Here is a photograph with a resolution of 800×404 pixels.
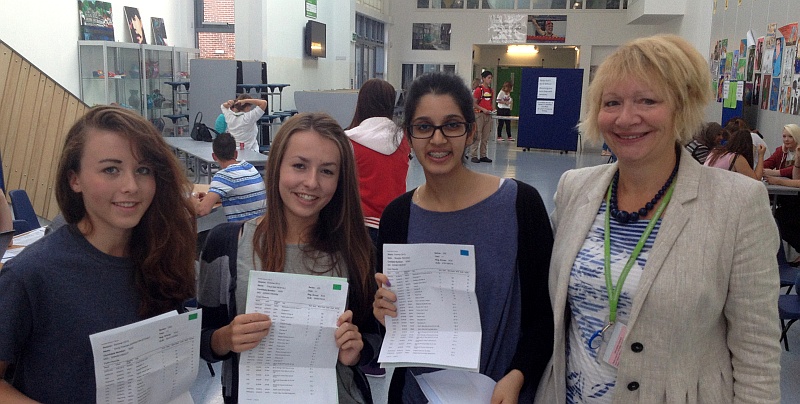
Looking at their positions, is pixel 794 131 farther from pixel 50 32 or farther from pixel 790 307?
pixel 50 32

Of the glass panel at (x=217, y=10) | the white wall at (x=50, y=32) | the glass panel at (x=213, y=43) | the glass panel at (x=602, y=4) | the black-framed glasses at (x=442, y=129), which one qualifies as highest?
the glass panel at (x=602, y=4)

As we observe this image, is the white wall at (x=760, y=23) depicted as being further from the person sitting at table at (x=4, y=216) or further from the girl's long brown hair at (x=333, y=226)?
the person sitting at table at (x=4, y=216)

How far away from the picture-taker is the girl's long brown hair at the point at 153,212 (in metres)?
1.46

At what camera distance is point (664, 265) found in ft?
4.64

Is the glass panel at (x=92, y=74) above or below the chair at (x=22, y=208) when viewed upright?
above

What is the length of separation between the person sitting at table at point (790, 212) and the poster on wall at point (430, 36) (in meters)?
18.0

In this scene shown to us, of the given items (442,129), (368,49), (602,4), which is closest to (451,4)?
(368,49)

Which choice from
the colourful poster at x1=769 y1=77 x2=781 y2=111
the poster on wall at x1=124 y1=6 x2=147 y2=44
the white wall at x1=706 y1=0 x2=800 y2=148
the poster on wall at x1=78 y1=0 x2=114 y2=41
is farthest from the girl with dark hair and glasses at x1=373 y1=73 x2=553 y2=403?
the poster on wall at x1=124 y1=6 x2=147 y2=44

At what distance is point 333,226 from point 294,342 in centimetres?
35

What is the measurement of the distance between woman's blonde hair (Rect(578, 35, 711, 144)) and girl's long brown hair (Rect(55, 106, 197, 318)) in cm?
110

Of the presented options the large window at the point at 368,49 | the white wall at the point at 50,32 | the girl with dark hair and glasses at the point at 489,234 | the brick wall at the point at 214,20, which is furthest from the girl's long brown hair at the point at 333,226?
the large window at the point at 368,49

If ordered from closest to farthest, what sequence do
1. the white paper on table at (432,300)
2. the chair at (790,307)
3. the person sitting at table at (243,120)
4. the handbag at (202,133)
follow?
the white paper on table at (432,300) < the chair at (790,307) < the person sitting at table at (243,120) < the handbag at (202,133)

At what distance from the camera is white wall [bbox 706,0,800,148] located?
26.7 ft

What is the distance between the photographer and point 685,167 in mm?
1510
